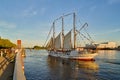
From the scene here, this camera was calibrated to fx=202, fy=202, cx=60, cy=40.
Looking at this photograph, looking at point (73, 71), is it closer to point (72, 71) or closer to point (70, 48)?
point (72, 71)

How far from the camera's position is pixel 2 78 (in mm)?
16812

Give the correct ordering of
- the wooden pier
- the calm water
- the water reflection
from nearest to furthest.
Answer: the wooden pier, the calm water, the water reflection

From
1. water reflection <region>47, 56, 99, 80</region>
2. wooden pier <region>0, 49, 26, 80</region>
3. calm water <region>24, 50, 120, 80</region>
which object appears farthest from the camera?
water reflection <region>47, 56, 99, 80</region>

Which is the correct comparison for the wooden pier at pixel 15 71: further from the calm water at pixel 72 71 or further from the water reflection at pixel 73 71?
the water reflection at pixel 73 71

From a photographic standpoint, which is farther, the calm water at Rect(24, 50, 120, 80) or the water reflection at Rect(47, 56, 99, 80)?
the water reflection at Rect(47, 56, 99, 80)

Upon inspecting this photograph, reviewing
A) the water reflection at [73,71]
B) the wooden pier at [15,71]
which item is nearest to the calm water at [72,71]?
the water reflection at [73,71]

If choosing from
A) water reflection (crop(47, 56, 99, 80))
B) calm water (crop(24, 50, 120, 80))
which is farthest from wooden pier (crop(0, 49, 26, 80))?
water reflection (crop(47, 56, 99, 80))

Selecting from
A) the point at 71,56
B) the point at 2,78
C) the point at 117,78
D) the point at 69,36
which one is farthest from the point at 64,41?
the point at 2,78

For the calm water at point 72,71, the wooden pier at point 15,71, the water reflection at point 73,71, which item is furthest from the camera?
the water reflection at point 73,71

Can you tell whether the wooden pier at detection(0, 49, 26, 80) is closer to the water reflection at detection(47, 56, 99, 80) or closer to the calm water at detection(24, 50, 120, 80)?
the calm water at detection(24, 50, 120, 80)

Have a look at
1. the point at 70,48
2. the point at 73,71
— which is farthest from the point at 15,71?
the point at 70,48

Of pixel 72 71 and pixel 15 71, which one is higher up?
pixel 15 71

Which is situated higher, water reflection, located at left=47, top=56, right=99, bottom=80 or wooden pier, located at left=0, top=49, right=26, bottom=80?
wooden pier, located at left=0, top=49, right=26, bottom=80

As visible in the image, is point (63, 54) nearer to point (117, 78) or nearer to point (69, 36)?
point (69, 36)
